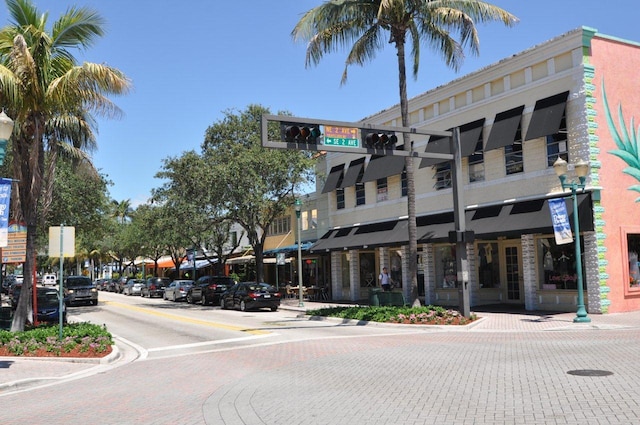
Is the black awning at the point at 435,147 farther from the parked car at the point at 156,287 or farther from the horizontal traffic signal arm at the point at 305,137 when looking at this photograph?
the parked car at the point at 156,287

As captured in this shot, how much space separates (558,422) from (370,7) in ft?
53.7

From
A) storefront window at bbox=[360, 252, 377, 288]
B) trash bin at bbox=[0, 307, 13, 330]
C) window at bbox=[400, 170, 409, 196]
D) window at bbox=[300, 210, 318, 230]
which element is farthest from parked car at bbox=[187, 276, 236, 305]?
trash bin at bbox=[0, 307, 13, 330]

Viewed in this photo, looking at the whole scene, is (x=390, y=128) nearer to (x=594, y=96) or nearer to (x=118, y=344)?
(x=594, y=96)

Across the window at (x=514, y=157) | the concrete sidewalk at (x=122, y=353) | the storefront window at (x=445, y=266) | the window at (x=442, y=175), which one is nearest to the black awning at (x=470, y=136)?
the window at (x=514, y=157)

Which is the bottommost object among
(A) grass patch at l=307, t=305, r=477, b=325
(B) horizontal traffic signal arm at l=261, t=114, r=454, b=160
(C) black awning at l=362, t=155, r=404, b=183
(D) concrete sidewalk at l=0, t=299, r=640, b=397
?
(D) concrete sidewalk at l=0, t=299, r=640, b=397

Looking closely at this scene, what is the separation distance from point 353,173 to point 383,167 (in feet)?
9.66

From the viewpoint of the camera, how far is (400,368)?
418 inches

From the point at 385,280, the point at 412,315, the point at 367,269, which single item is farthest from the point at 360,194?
the point at 412,315

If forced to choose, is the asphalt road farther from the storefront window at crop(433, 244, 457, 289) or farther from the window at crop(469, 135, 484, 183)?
the storefront window at crop(433, 244, 457, 289)

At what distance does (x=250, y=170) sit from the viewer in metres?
28.1

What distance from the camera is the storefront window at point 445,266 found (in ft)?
86.3

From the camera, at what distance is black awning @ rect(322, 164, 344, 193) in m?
33.3

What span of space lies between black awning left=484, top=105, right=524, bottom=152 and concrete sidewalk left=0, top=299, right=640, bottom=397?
639 cm

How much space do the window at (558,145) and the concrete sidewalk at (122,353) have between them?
561cm
